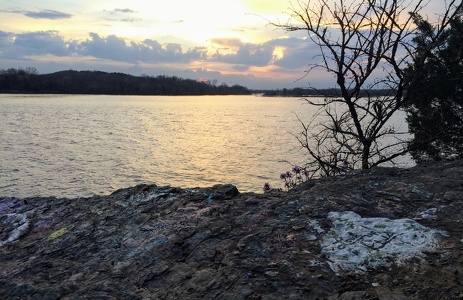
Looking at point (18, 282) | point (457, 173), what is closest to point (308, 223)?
point (457, 173)

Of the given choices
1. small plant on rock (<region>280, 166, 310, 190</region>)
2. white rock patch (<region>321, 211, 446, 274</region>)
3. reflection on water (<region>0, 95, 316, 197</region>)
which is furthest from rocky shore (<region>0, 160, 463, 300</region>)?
reflection on water (<region>0, 95, 316, 197</region>)

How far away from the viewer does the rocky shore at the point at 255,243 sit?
7.42ft

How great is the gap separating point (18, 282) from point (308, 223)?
6.92 ft

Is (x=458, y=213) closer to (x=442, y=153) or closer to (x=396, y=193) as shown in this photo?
(x=396, y=193)

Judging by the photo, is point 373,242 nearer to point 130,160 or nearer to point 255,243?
point 255,243

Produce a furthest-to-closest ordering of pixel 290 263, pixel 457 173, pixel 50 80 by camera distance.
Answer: pixel 50 80, pixel 457 173, pixel 290 263

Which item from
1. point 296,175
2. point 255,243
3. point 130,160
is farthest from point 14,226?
point 130,160

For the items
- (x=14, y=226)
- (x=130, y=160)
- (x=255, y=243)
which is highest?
(x=255, y=243)

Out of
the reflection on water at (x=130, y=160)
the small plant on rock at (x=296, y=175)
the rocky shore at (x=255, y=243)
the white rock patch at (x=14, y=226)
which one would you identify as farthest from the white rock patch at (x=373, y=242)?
the reflection on water at (x=130, y=160)

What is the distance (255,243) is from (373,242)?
796mm

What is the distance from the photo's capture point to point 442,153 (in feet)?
32.8

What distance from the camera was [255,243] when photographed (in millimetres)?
2736

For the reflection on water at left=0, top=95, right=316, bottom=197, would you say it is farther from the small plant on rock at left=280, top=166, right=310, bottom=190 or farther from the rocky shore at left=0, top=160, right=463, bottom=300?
the rocky shore at left=0, top=160, right=463, bottom=300


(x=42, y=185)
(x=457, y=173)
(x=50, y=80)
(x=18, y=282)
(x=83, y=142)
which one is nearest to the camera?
(x=18, y=282)
